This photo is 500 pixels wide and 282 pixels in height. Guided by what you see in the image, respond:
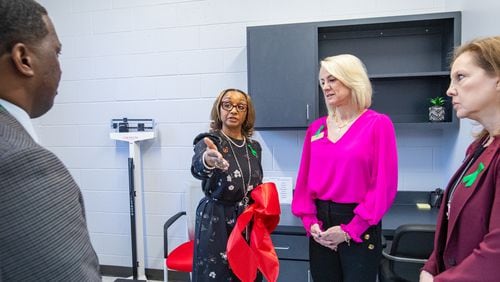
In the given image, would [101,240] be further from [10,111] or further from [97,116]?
[10,111]

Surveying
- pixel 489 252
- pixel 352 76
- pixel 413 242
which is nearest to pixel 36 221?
pixel 489 252

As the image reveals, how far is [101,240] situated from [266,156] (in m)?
1.69

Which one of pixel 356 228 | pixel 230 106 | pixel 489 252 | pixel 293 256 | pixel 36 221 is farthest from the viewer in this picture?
pixel 293 256

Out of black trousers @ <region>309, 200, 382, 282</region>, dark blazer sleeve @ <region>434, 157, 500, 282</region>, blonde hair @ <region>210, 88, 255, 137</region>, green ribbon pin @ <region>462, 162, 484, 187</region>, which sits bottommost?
black trousers @ <region>309, 200, 382, 282</region>

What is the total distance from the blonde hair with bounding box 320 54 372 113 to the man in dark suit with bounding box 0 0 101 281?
3.81ft

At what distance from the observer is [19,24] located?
2.05 feet

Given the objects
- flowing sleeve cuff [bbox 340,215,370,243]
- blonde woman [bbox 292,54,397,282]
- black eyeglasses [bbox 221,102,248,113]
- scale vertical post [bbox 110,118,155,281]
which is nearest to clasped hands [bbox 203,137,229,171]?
black eyeglasses [bbox 221,102,248,113]

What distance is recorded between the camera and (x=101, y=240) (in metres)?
2.94

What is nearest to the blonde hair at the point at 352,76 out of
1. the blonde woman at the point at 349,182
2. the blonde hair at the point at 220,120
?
the blonde woman at the point at 349,182

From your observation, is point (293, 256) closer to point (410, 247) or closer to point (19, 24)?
point (410, 247)

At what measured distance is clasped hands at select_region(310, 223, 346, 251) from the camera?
1.46m

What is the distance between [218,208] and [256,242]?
0.25 meters

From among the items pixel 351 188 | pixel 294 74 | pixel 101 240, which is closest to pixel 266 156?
pixel 294 74

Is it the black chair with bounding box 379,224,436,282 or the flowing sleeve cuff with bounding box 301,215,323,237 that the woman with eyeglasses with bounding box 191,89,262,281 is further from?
the black chair with bounding box 379,224,436,282
